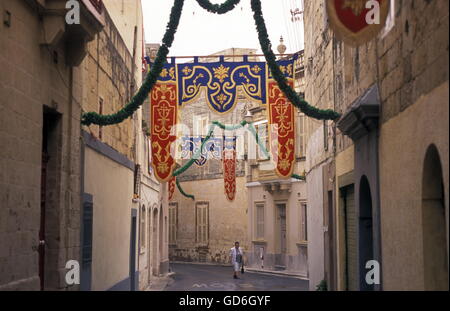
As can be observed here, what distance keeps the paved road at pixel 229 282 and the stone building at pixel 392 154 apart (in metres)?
9.37

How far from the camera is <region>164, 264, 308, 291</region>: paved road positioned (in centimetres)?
2195

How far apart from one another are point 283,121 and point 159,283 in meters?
9.28

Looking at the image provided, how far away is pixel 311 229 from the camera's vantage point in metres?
16.2

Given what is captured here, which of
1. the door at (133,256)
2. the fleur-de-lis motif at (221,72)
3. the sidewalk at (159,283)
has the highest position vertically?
the fleur-de-lis motif at (221,72)

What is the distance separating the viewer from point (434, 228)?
6.36 m

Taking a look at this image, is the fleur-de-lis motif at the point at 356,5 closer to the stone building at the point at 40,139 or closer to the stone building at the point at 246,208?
the stone building at the point at 40,139

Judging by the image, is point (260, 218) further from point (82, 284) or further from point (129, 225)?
point (82, 284)

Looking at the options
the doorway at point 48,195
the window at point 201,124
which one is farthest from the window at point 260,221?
the doorway at point 48,195

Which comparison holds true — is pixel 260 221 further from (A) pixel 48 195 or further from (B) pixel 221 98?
(A) pixel 48 195

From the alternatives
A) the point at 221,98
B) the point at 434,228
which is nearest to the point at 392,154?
the point at 434,228

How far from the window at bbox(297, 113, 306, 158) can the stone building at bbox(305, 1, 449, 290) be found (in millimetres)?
15162

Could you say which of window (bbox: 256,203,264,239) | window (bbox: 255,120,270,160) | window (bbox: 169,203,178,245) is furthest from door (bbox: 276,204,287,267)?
window (bbox: 169,203,178,245)

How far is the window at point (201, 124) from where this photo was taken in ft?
128

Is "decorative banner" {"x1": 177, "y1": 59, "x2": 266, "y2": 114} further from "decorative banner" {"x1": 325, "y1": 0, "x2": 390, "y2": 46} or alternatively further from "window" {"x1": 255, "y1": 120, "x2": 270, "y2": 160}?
"window" {"x1": 255, "y1": 120, "x2": 270, "y2": 160}
